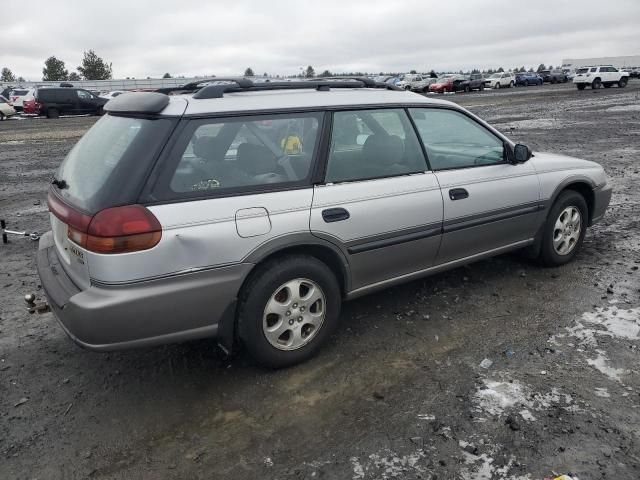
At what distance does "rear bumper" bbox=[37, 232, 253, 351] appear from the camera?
9.44 feet

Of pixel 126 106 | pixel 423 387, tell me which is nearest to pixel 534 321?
pixel 423 387

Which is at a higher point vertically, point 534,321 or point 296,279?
point 296,279

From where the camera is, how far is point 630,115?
66.3 ft

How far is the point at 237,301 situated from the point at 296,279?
0.39 m

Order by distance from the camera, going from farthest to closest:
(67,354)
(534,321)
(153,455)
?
(534,321)
(67,354)
(153,455)

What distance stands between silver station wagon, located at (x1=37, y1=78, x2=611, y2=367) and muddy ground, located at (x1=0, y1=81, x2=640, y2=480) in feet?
1.29

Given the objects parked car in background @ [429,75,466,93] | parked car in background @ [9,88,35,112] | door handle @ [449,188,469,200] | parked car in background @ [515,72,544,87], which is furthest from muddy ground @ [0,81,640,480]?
parked car in background @ [515,72,544,87]

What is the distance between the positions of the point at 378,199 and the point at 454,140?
45.3 inches

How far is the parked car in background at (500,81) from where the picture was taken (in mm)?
53656

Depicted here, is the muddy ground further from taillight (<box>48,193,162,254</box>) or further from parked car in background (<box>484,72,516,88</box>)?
parked car in background (<box>484,72,516,88</box>)

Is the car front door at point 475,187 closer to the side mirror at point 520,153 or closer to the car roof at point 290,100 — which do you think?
the side mirror at point 520,153

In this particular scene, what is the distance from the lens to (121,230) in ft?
9.35

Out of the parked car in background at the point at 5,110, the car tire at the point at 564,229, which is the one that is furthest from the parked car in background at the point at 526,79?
the car tire at the point at 564,229

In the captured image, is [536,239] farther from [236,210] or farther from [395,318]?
[236,210]
